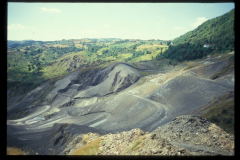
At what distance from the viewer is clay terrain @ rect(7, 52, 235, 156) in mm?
10217

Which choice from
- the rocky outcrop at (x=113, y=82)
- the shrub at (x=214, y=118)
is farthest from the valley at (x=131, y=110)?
the rocky outcrop at (x=113, y=82)

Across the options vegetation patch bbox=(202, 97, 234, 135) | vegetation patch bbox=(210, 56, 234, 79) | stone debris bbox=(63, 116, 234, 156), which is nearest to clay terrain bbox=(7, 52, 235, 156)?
stone debris bbox=(63, 116, 234, 156)

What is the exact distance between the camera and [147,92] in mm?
28391

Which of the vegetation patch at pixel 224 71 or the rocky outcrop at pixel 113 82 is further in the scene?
the rocky outcrop at pixel 113 82

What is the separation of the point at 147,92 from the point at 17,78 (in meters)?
34.7

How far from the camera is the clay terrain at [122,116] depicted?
33.5 ft

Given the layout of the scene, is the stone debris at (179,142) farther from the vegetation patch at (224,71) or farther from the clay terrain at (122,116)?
the vegetation patch at (224,71)

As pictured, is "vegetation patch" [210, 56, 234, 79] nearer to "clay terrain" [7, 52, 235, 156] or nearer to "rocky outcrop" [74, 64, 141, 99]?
"clay terrain" [7, 52, 235, 156]

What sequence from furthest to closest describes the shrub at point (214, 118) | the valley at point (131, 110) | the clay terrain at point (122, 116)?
1. the shrub at point (214, 118)
2. the valley at point (131, 110)
3. the clay terrain at point (122, 116)

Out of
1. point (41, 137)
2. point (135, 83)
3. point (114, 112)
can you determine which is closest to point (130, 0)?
point (41, 137)

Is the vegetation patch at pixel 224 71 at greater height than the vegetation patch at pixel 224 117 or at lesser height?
greater

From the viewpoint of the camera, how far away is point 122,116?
74.6 feet

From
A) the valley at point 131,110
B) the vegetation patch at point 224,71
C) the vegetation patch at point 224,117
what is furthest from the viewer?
the vegetation patch at point 224,71

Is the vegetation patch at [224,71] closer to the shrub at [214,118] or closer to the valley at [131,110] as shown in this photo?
the valley at [131,110]
